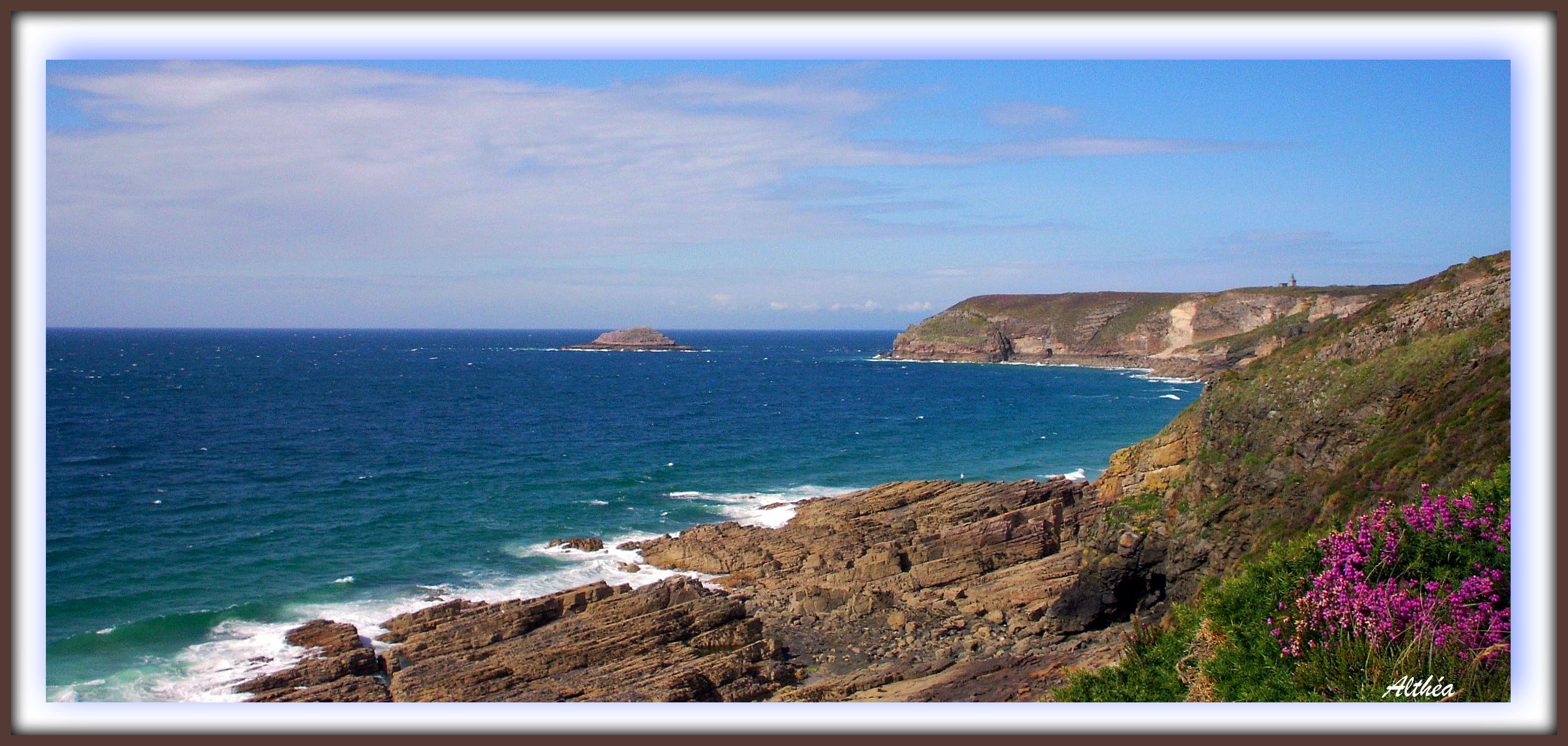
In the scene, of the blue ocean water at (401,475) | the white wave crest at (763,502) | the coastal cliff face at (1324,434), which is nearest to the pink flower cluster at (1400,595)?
the coastal cliff face at (1324,434)

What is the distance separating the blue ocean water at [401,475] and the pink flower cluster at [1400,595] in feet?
62.8

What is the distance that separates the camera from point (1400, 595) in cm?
745

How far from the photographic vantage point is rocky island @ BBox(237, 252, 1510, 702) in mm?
14555

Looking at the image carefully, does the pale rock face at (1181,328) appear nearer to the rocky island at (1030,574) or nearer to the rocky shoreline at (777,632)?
the rocky shoreline at (777,632)

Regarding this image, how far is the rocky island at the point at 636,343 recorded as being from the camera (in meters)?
175

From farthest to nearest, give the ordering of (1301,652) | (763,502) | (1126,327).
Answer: (1126,327), (763,502), (1301,652)

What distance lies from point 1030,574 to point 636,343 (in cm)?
15999

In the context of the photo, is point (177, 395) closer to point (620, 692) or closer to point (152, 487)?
point (152, 487)

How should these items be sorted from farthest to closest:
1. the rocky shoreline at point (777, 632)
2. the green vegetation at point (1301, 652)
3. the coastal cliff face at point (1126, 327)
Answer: the coastal cliff face at point (1126, 327) < the rocky shoreline at point (777, 632) < the green vegetation at point (1301, 652)

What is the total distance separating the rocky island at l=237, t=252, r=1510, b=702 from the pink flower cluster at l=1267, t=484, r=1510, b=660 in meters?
1.67

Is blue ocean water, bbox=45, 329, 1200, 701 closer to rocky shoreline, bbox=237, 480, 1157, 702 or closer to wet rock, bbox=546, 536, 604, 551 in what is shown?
wet rock, bbox=546, 536, 604, 551

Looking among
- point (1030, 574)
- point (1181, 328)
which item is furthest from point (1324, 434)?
point (1181, 328)

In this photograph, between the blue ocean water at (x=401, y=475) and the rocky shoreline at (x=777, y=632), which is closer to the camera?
the rocky shoreline at (x=777, y=632)

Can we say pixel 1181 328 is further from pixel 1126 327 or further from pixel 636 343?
pixel 636 343
